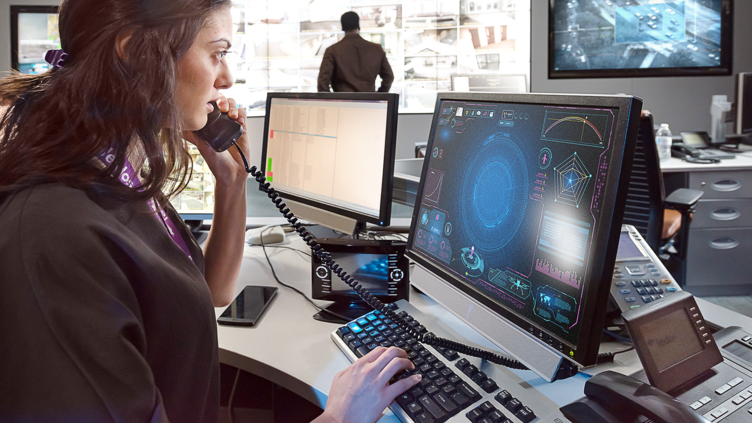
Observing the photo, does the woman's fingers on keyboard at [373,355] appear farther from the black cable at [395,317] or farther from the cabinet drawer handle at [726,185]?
the cabinet drawer handle at [726,185]

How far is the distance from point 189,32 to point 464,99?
1.55ft

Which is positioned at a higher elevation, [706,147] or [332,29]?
[332,29]

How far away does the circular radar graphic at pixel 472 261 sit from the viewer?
0.85m

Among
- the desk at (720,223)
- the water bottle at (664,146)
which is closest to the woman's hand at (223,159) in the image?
the desk at (720,223)

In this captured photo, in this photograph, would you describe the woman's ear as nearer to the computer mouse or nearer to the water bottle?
the computer mouse

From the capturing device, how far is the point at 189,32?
28.6 inches

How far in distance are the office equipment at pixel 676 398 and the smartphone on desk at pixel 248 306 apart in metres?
0.64

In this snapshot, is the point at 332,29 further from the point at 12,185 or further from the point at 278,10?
the point at 12,185

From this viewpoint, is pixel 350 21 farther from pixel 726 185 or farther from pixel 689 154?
pixel 726 185

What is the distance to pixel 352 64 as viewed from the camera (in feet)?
17.0

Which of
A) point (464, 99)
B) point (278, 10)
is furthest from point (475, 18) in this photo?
point (464, 99)

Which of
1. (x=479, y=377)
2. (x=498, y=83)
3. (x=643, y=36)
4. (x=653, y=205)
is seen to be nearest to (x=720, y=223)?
(x=653, y=205)

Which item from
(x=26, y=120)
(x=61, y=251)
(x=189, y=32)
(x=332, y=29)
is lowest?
(x=61, y=251)

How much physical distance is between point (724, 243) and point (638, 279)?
2471 millimetres
